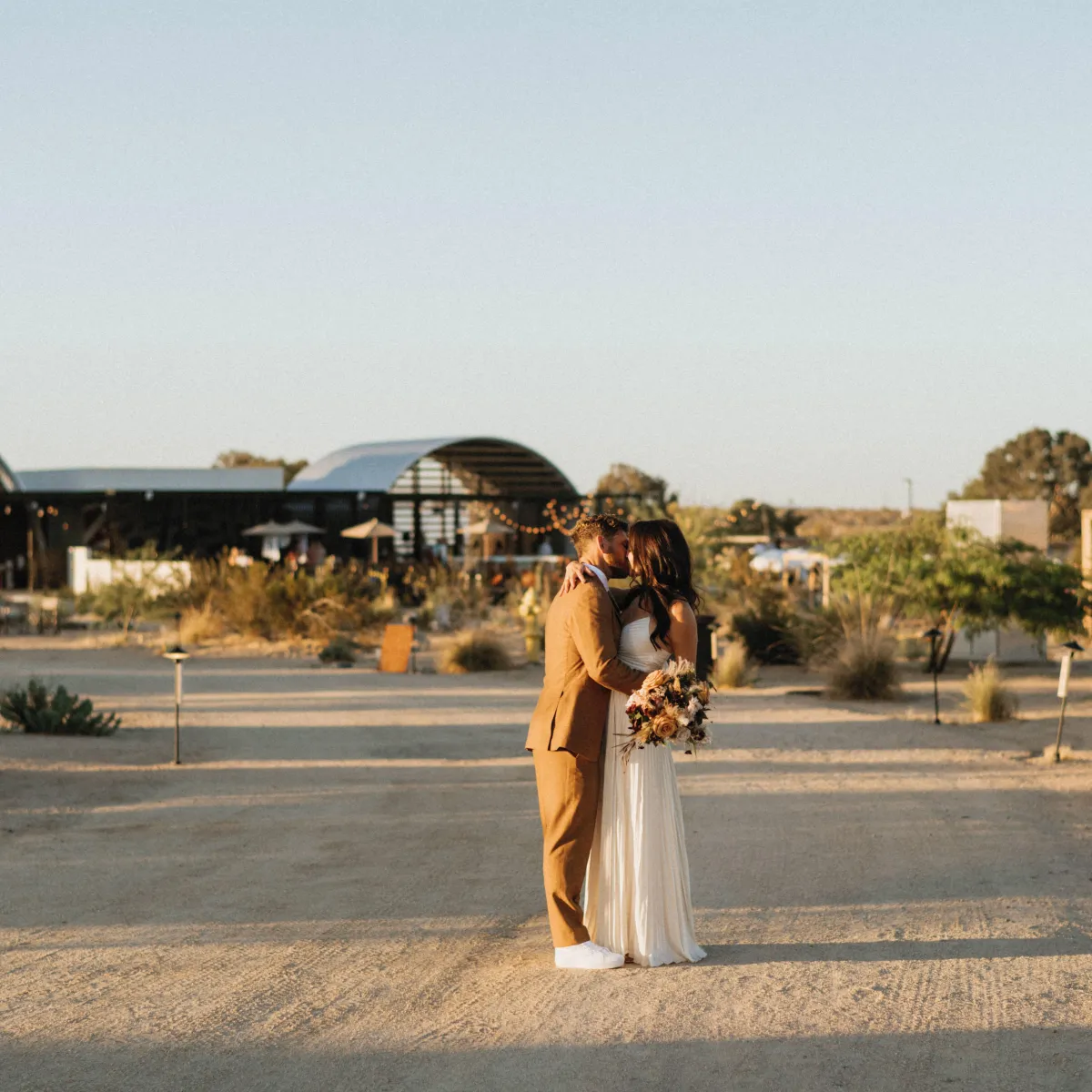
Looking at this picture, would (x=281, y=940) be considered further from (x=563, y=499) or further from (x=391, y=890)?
(x=563, y=499)

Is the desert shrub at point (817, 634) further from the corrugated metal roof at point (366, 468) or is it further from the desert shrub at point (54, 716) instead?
the corrugated metal roof at point (366, 468)

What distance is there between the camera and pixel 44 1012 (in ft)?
17.3

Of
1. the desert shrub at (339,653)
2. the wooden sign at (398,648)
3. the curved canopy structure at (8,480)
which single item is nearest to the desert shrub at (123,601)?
the desert shrub at (339,653)

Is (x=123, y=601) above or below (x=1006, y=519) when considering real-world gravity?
below

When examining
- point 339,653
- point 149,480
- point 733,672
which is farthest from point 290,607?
point 149,480

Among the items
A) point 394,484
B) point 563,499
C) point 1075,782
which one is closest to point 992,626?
point 1075,782

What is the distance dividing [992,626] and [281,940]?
47.9ft

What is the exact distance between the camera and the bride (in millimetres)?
5906

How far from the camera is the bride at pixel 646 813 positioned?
5906 mm

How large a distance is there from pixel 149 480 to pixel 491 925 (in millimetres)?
38171

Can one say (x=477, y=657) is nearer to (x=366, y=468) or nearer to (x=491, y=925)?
(x=491, y=925)

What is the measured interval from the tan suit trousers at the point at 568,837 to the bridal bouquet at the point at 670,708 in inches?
11.8

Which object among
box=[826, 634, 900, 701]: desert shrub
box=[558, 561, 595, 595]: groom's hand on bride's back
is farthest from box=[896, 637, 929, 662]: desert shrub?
box=[558, 561, 595, 595]: groom's hand on bride's back

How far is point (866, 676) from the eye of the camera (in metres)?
16.7
